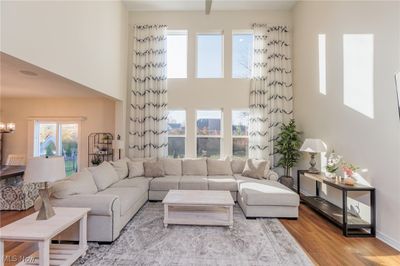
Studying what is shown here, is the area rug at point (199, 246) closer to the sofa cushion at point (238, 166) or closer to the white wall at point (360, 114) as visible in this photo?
the white wall at point (360, 114)

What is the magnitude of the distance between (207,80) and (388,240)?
192 inches

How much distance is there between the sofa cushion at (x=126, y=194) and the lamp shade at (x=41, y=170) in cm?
115

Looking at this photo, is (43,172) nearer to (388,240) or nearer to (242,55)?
(388,240)

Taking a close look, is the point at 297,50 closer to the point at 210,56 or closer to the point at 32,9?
the point at 210,56

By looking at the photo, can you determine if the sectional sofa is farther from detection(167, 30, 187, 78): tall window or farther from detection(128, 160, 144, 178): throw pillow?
detection(167, 30, 187, 78): tall window

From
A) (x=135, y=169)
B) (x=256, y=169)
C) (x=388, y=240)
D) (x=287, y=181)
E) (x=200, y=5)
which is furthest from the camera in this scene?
(x=200, y=5)

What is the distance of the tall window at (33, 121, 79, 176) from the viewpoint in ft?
21.4

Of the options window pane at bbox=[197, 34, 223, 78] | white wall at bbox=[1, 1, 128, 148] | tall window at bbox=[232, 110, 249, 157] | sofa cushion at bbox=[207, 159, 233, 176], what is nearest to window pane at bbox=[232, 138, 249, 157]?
tall window at bbox=[232, 110, 249, 157]

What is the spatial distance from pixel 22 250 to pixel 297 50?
668 centimetres

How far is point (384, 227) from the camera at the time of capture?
3.08m

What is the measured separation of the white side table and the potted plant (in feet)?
14.8

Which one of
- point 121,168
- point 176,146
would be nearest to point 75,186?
point 121,168

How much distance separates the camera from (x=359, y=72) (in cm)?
354

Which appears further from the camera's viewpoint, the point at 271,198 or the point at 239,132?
the point at 239,132
